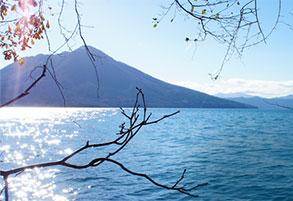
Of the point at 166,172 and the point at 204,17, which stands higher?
the point at 204,17

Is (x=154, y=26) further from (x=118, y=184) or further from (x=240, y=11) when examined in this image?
(x=118, y=184)

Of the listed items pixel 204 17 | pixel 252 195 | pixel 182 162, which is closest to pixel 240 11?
pixel 204 17

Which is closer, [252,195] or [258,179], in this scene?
[252,195]

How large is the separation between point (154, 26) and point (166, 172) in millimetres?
16250

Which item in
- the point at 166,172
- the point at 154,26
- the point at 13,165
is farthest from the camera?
the point at 13,165

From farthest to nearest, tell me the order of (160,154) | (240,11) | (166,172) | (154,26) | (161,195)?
1. (160,154)
2. (166,172)
3. (161,195)
4. (154,26)
5. (240,11)

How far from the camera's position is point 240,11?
222 centimetres

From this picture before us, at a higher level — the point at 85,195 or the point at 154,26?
the point at 154,26

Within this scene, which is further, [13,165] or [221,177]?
[13,165]

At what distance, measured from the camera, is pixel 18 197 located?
13477 mm

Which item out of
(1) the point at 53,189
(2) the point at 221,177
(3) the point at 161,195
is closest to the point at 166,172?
(2) the point at 221,177

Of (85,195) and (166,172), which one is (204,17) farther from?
(166,172)

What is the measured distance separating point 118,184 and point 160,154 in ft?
34.2

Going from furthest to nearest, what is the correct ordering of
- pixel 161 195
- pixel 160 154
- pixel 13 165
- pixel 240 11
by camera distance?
pixel 160 154
pixel 13 165
pixel 161 195
pixel 240 11
